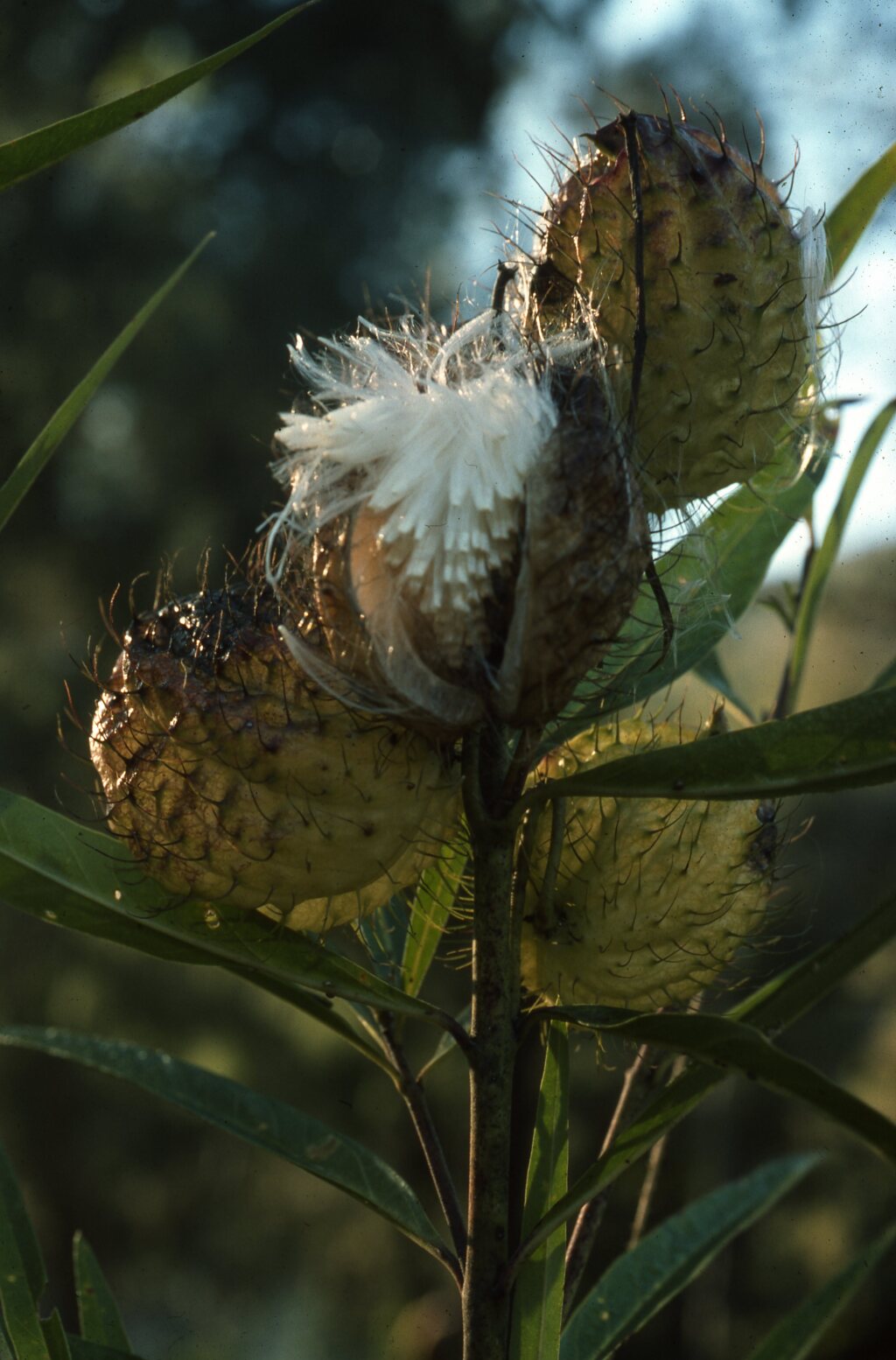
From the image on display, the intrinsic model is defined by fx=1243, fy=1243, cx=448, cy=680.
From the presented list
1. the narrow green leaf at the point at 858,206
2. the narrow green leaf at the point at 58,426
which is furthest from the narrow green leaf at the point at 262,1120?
the narrow green leaf at the point at 858,206

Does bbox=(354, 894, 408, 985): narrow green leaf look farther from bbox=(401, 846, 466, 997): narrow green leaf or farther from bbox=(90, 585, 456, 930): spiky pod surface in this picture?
bbox=(90, 585, 456, 930): spiky pod surface

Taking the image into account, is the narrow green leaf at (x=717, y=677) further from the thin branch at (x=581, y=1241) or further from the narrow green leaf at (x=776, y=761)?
the narrow green leaf at (x=776, y=761)

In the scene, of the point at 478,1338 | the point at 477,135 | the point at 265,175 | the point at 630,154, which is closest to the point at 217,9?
the point at 265,175

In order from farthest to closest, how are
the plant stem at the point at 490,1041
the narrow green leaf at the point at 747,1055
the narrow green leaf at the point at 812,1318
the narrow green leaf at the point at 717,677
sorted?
1. the narrow green leaf at the point at 717,677
2. the narrow green leaf at the point at 812,1318
3. the plant stem at the point at 490,1041
4. the narrow green leaf at the point at 747,1055

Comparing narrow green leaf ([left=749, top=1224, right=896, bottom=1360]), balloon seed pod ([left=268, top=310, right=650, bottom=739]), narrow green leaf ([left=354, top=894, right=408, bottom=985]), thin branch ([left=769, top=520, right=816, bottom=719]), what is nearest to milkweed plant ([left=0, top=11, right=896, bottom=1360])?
balloon seed pod ([left=268, top=310, right=650, bottom=739])

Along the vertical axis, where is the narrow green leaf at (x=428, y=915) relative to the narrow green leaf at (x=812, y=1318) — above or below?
above

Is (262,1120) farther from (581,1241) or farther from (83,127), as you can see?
(83,127)

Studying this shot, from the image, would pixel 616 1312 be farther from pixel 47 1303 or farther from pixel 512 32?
pixel 512 32
